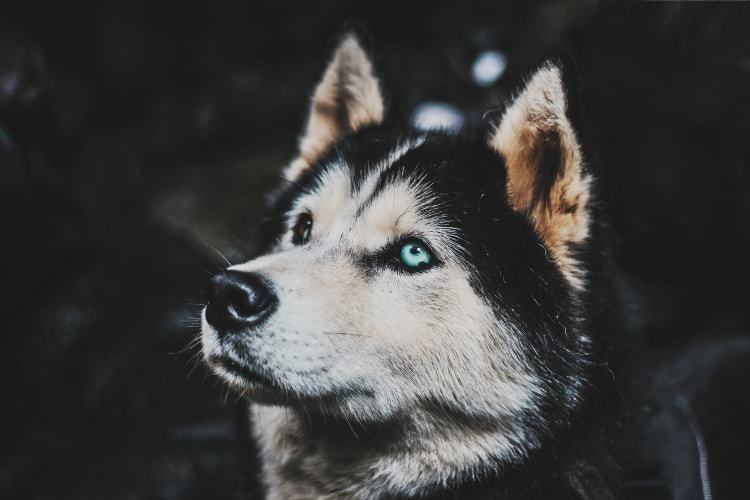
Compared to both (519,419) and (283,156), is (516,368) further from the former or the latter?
(283,156)

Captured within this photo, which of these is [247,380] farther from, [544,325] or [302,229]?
[544,325]

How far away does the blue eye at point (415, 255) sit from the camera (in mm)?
1948

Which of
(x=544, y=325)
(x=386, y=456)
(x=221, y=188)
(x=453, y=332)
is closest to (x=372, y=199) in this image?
(x=453, y=332)

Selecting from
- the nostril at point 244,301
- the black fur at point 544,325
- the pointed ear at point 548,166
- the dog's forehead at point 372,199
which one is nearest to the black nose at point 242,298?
the nostril at point 244,301

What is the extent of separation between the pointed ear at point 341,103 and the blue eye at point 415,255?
78cm

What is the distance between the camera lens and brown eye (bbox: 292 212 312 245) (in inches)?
89.4

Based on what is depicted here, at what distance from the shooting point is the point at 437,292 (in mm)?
1891

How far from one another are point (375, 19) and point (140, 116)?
234 cm

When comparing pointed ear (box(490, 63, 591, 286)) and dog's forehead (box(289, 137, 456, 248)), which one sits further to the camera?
dog's forehead (box(289, 137, 456, 248))

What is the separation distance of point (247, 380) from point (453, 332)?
→ 630 mm

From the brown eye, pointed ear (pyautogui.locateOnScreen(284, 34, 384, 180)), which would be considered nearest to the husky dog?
the brown eye

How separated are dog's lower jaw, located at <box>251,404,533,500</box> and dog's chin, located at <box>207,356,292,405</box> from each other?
0.28 meters

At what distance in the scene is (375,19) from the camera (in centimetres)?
550

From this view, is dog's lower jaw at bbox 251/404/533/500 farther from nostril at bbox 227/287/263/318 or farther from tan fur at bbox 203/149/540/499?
nostril at bbox 227/287/263/318
